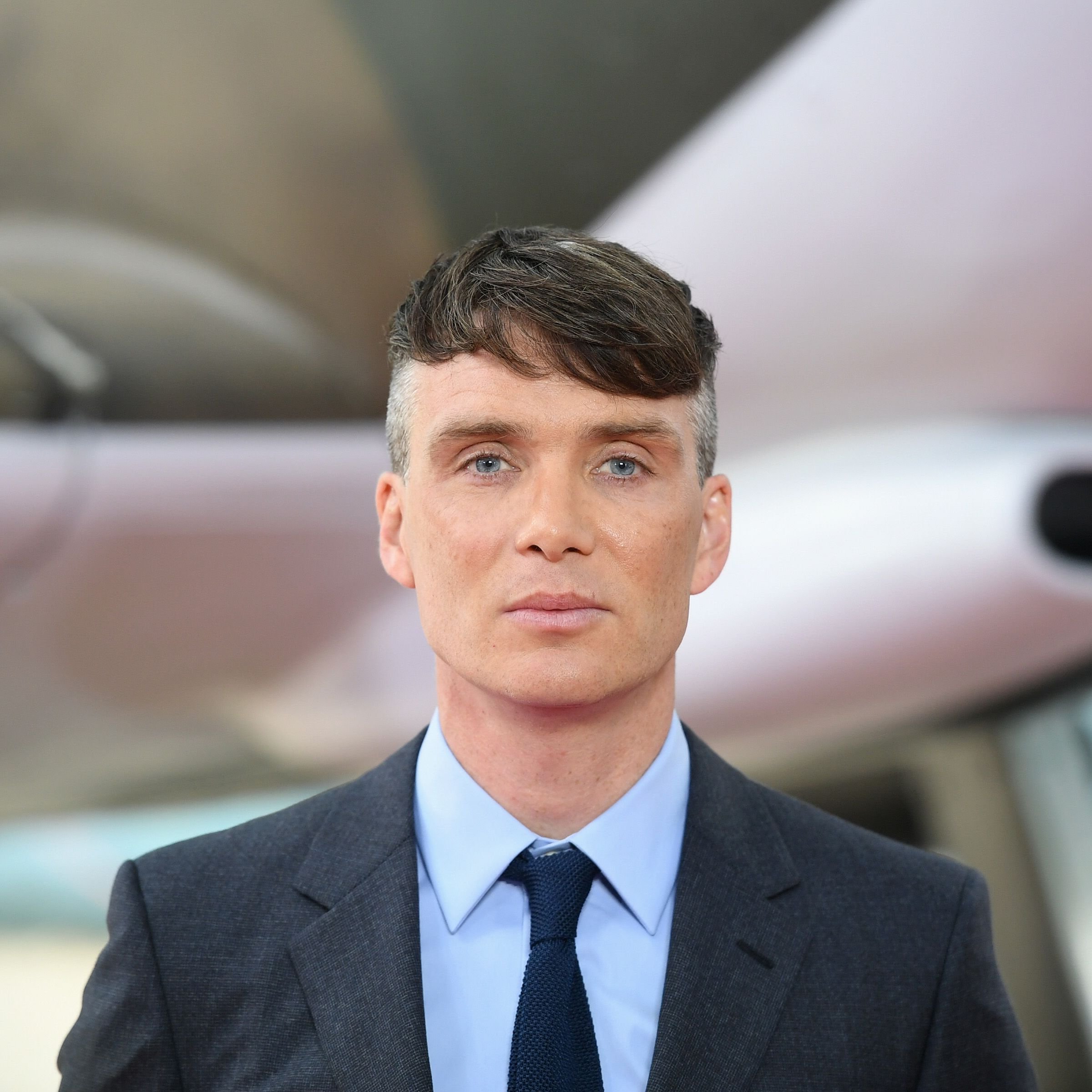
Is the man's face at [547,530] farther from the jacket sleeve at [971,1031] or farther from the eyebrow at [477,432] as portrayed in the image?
the jacket sleeve at [971,1031]

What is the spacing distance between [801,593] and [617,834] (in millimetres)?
967

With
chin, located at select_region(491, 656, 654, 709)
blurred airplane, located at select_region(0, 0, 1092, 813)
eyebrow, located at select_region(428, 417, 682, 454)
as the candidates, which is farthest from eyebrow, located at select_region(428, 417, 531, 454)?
blurred airplane, located at select_region(0, 0, 1092, 813)

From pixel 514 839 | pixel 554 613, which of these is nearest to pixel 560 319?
pixel 554 613

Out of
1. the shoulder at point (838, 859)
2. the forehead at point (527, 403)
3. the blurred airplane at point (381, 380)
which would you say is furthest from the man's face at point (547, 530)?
the blurred airplane at point (381, 380)

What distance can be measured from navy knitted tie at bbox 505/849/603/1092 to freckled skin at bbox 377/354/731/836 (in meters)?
0.03

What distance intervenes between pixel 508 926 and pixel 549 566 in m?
0.19

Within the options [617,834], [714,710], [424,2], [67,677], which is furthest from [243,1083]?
[424,2]

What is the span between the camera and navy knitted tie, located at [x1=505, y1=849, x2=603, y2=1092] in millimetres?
579

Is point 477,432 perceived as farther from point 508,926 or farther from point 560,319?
point 508,926

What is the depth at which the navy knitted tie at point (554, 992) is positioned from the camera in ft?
1.90

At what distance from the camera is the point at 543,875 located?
0.63m

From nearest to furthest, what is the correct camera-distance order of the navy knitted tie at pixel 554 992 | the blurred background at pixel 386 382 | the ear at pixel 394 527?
1. the navy knitted tie at pixel 554 992
2. the ear at pixel 394 527
3. the blurred background at pixel 386 382

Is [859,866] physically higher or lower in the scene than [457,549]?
lower

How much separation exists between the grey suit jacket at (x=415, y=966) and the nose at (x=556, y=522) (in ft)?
0.59
